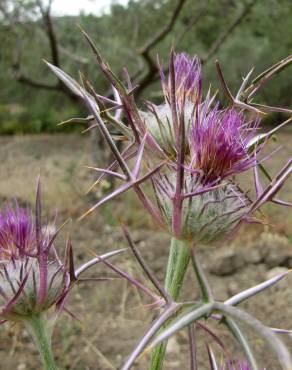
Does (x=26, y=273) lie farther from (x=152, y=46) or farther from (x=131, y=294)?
(x=152, y=46)

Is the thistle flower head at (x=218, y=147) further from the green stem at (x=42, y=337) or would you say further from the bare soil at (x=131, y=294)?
the bare soil at (x=131, y=294)

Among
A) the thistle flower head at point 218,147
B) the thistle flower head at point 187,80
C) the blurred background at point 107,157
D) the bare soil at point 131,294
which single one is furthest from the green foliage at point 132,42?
the thistle flower head at point 218,147

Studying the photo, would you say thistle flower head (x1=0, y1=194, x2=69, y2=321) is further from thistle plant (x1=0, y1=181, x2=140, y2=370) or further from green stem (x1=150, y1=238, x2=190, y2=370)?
green stem (x1=150, y1=238, x2=190, y2=370)

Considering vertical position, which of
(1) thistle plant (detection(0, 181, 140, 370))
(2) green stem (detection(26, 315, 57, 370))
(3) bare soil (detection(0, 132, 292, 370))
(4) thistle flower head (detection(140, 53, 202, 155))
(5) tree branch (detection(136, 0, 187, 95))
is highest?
(5) tree branch (detection(136, 0, 187, 95))

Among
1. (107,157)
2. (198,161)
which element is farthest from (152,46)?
(198,161)

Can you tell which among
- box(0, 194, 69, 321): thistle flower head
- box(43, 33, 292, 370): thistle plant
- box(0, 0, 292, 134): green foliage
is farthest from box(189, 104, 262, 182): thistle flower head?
box(0, 0, 292, 134): green foliage
